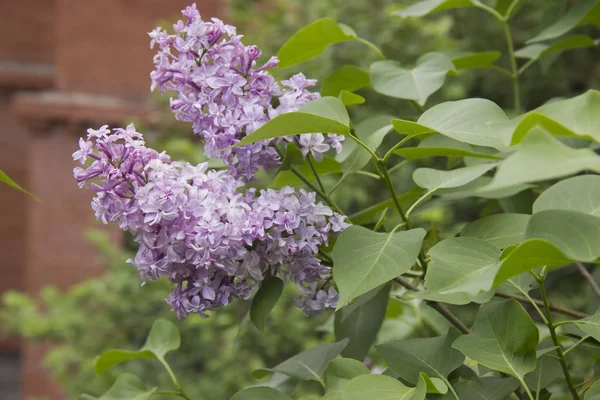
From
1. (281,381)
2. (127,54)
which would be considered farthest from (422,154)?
(127,54)

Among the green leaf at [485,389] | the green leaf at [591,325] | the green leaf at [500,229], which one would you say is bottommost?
the green leaf at [485,389]

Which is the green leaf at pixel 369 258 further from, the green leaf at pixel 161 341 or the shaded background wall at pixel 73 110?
the shaded background wall at pixel 73 110

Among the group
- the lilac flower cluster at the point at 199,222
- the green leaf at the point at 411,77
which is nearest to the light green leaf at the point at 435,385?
the lilac flower cluster at the point at 199,222

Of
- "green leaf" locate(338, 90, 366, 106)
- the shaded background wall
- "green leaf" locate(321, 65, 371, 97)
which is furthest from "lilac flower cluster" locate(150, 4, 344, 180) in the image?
the shaded background wall

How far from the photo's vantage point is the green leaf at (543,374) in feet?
1.53

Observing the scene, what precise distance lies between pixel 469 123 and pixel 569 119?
0.10 meters

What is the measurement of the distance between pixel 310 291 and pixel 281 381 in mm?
176

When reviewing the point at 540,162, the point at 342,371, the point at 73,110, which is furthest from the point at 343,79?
the point at 73,110

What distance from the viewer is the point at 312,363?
551 millimetres

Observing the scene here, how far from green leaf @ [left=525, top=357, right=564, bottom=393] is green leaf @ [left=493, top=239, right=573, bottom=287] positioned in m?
0.16

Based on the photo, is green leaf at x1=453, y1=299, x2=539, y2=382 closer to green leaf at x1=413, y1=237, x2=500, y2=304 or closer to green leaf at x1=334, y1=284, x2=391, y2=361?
green leaf at x1=413, y1=237, x2=500, y2=304

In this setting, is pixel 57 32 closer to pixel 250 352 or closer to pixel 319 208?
pixel 250 352

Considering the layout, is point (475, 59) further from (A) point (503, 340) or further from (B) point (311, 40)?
(A) point (503, 340)

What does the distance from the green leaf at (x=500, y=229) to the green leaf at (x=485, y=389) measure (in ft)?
0.29
